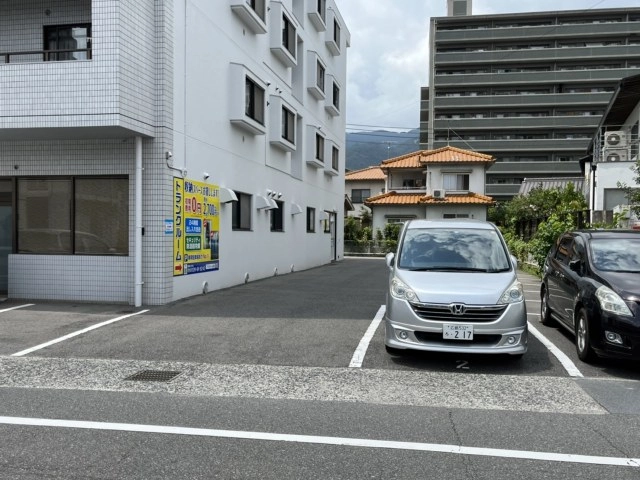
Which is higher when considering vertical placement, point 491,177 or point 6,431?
point 491,177

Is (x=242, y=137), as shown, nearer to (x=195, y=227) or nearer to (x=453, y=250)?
(x=195, y=227)

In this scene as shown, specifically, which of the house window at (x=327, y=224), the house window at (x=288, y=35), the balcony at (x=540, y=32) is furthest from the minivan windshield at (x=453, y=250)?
the balcony at (x=540, y=32)

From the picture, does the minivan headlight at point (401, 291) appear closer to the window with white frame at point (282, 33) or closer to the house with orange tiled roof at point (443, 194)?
the window with white frame at point (282, 33)

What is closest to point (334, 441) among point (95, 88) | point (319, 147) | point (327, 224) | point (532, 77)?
point (95, 88)

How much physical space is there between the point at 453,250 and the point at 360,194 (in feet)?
145

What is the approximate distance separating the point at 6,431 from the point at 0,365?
2.50 meters

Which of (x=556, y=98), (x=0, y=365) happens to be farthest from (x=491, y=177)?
(x=0, y=365)

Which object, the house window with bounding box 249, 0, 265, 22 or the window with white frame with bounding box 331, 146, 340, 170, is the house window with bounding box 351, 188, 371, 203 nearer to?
the window with white frame with bounding box 331, 146, 340, 170

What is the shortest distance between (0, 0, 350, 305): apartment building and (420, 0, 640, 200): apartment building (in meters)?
42.0

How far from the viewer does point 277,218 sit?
18484 mm

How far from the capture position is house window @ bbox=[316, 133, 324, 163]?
23519 mm

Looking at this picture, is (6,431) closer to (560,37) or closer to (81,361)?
(81,361)

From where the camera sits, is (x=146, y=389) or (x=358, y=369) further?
(x=358, y=369)

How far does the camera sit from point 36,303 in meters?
10.3
